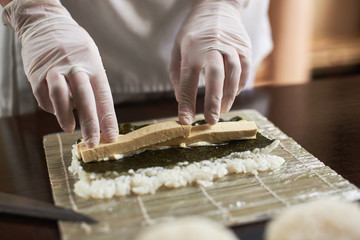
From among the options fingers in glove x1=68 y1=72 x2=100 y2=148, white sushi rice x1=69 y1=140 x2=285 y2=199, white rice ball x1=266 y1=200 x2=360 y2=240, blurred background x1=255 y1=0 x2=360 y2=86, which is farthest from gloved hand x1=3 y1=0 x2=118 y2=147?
blurred background x1=255 y1=0 x2=360 y2=86

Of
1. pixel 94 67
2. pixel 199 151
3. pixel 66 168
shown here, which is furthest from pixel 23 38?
pixel 199 151

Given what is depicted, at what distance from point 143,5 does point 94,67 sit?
2.13 ft

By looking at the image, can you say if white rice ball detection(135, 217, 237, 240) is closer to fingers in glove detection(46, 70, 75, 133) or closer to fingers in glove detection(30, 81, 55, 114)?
fingers in glove detection(46, 70, 75, 133)

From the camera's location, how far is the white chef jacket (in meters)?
1.84

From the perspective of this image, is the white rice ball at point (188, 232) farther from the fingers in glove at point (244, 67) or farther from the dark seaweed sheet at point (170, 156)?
the fingers in glove at point (244, 67)

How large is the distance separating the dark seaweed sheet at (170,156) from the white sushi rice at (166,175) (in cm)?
2

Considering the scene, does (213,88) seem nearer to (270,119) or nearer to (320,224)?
(270,119)

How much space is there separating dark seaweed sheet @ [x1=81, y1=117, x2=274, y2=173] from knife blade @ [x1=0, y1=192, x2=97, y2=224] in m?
0.19

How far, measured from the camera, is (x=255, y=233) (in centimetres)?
101

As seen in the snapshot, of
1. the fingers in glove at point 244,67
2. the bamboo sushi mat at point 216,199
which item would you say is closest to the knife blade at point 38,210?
the bamboo sushi mat at point 216,199

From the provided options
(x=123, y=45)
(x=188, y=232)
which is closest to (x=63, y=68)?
(x=123, y=45)

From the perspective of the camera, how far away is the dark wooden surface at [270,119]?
1.08 meters

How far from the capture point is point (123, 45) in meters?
1.93

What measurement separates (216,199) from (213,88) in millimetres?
424
